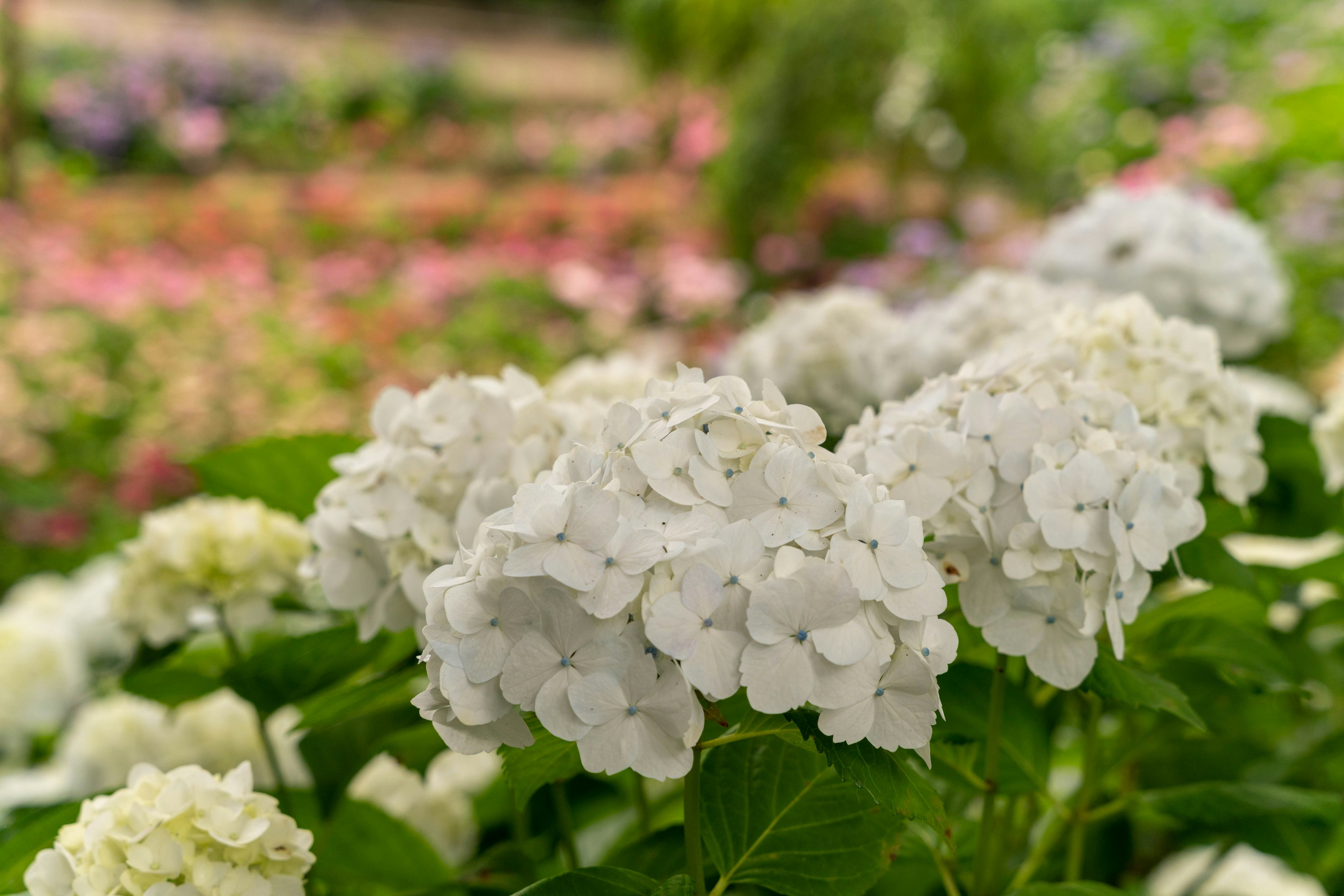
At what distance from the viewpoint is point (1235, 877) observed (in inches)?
49.4

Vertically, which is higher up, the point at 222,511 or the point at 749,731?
the point at 749,731

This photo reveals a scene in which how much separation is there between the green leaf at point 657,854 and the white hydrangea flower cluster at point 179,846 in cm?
18

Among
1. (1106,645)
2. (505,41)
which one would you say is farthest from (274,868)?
(505,41)

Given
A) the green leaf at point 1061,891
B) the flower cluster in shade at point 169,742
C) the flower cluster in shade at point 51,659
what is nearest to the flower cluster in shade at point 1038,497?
the green leaf at point 1061,891

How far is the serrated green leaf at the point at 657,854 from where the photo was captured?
627 mm

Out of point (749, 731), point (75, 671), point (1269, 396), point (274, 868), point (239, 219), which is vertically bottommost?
point (239, 219)

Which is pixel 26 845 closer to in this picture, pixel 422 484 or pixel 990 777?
pixel 422 484

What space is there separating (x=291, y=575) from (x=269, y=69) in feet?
26.1

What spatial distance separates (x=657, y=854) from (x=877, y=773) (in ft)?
0.71

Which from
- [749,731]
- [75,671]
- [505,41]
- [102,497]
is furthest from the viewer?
[505,41]

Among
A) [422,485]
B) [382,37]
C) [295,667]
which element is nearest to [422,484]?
[422,485]

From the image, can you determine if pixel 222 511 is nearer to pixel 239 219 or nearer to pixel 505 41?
pixel 239 219

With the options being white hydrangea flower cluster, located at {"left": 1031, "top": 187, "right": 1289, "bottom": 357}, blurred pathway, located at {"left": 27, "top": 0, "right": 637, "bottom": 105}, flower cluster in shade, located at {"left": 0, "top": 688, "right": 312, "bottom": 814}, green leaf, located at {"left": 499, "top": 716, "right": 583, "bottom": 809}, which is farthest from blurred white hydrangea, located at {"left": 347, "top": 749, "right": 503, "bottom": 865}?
blurred pathway, located at {"left": 27, "top": 0, "right": 637, "bottom": 105}

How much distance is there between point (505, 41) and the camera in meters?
10.3
